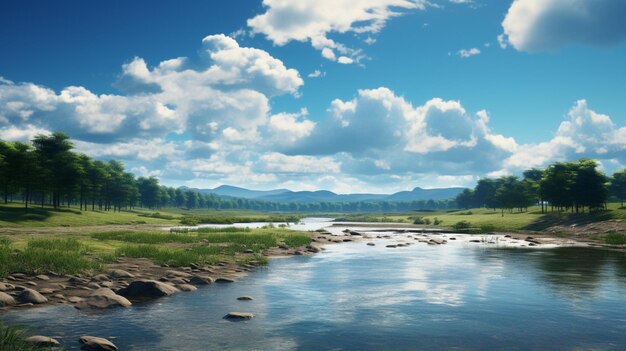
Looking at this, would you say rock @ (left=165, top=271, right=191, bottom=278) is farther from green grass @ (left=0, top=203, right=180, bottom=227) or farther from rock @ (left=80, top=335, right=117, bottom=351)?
green grass @ (left=0, top=203, right=180, bottom=227)

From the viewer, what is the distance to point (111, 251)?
36.3 metres

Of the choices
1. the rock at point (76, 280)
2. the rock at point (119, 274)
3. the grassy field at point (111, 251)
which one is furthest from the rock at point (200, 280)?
the rock at point (76, 280)

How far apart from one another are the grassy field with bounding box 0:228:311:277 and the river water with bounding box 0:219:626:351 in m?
6.69

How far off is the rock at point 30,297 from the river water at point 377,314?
1010mm

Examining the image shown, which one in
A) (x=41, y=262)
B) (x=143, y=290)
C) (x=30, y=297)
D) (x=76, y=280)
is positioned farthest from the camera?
(x=41, y=262)

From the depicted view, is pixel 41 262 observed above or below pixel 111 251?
above

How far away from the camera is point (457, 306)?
74.7 feet

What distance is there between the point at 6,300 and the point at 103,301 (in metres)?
3.95

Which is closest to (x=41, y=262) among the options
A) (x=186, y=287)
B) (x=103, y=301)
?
(x=103, y=301)

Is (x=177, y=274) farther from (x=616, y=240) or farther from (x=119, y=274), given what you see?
(x=616, y=240)

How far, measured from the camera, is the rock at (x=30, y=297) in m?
20.3

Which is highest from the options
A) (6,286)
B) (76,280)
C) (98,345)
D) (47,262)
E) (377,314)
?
(47,262)

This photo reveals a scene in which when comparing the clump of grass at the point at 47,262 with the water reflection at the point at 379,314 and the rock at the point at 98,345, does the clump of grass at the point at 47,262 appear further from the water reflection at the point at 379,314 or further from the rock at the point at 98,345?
the rock at the point at 98,345

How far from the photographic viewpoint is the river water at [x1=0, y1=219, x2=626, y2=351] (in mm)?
16391
